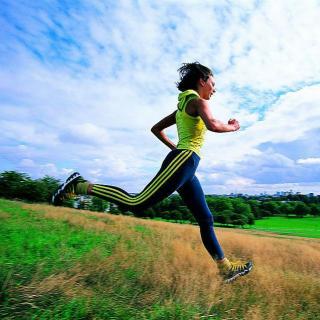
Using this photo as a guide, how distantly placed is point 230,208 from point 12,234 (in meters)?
98.6

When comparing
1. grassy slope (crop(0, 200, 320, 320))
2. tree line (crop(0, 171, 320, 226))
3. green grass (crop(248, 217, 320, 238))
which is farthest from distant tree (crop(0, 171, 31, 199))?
grassy slope (crop(0, 200, 320, 320))

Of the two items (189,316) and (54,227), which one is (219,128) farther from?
(54,227)

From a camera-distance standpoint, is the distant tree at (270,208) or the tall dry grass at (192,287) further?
the distant tree at (270,208)

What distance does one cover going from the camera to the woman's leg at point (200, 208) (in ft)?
14.7

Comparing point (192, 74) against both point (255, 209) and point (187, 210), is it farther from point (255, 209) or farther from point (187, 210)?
point (255, 209)

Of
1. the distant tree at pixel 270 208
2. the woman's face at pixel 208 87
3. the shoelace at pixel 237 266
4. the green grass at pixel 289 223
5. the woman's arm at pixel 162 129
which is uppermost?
the distant tree at pixel 270 208

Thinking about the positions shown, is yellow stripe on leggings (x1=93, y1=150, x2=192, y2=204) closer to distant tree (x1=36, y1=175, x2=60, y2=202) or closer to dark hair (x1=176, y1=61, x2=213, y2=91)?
dark hair (x1=176, y1=61, x2=213, y2=91)

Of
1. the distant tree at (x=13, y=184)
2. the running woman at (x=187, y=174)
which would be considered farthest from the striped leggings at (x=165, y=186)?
the distant tree at (x=13, y=184)

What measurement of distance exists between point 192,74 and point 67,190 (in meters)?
1.90

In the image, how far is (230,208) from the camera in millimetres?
102688

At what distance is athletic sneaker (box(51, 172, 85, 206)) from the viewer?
4301 millimetres

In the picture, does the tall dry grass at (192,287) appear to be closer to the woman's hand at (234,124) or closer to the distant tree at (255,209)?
the woman's hand at (234,124)

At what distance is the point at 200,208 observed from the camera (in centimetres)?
462

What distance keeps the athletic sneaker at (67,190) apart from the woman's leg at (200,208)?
1.14 metres
